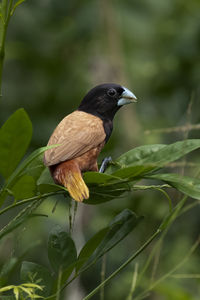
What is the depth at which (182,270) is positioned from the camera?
4660mm

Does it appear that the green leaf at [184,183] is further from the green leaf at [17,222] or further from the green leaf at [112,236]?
the green leaf at [17,222]

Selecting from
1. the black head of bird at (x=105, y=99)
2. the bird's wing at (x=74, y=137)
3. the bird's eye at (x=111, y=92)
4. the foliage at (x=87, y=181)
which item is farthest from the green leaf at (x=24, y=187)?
the bird's eye at (x=111, y=92)

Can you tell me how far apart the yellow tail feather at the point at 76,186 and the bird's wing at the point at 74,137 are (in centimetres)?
7


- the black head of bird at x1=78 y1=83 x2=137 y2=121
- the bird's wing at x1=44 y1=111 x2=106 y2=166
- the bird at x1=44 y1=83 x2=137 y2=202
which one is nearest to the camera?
the bird at x1=44 y1=83 x2=137 y2=202

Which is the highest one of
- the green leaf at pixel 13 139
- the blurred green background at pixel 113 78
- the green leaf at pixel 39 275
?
the green leaf at pixel 13 139

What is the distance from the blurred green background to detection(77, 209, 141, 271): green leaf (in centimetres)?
257

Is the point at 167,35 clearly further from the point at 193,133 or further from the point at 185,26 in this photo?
the point at 193,133

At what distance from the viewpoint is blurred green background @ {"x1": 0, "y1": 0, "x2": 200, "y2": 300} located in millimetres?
4605

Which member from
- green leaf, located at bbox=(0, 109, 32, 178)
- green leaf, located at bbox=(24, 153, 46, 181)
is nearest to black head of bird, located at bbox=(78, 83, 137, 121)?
green leaf, located at bbox=(24, 153, 46, 181)

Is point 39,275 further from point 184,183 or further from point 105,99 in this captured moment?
point 105,99

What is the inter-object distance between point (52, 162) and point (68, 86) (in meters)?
3.41

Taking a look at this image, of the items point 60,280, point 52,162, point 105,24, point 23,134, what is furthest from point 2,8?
point 105,24

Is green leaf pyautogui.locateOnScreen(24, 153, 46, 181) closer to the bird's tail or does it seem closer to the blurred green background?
the bird's tail

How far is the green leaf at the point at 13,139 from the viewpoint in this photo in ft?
4.80
